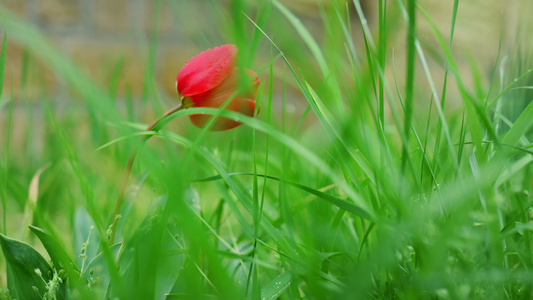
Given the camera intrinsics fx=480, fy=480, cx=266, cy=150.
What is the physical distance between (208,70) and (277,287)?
15 cm

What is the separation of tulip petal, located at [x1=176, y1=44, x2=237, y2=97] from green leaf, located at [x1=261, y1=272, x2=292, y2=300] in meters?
0.13

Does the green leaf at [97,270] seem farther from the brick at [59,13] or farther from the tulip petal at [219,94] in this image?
the brick at [59,13]

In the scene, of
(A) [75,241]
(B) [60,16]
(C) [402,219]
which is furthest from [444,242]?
(B) [60,16]

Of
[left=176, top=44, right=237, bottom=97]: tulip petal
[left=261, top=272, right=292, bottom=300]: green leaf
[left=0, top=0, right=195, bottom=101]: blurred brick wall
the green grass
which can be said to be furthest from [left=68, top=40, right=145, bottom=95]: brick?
[left=261, top=272, right=292, bottom=300]: green leaf

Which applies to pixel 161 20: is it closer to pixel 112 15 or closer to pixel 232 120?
pixel 112 15

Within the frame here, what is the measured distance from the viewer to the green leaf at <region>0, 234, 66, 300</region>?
0.86 feet

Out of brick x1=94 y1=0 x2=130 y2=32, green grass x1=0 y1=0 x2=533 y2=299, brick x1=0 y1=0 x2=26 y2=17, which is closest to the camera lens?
green grass x1=0 y1=0 x2=533 y2=299

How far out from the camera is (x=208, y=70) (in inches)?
12.4

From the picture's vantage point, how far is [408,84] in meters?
0.17

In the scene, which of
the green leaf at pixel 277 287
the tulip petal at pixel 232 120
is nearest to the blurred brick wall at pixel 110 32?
the tulip petal at pixel 232 120

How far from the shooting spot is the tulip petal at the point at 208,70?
0.31m

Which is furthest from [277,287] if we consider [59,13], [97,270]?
[59,13]

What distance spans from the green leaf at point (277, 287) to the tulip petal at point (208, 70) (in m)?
0.13

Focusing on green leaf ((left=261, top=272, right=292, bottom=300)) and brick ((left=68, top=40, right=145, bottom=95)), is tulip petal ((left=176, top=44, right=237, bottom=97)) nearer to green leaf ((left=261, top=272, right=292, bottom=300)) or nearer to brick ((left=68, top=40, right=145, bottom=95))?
green leaf ((left=261, top=272, right=292, bottom=300))
